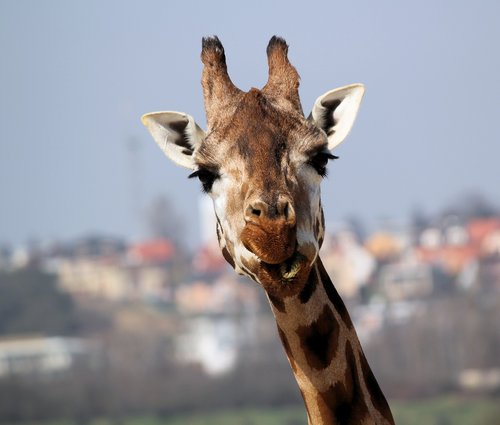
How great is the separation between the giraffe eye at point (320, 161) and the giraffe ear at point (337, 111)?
1.17 feet

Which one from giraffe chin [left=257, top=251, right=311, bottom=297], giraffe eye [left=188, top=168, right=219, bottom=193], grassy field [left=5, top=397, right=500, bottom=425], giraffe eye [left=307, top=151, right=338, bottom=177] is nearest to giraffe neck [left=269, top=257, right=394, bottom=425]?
giraffe chin [left=257, top=251, right=311, bottom=297]

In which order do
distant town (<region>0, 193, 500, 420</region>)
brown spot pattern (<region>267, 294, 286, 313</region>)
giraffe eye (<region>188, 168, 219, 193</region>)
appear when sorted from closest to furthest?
brown spot pattern (<region>267, 294, 286, 313</region>), giraffe eye (<region>188, 168, 219, 193</region>), distant town (<region>0, 193, 500, 420</region>)

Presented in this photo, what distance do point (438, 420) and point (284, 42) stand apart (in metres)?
88.5

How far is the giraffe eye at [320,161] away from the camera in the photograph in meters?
9.28

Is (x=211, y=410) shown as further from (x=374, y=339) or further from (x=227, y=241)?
(x=227, y=241)

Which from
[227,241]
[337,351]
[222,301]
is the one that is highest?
[227,241]

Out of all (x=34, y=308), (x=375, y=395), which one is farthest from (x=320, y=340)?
(x=34, y=308)

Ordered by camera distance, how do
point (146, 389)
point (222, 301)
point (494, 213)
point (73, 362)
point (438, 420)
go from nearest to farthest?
point (438, 420), point (146, 389), point (73, 362), point (222, 301), point (494, 213)

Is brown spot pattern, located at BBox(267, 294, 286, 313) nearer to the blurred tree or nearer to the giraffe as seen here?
the giraffe

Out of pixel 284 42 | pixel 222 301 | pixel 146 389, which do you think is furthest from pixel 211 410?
→ pixel 284 42

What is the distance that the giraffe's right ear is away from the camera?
9852 mm

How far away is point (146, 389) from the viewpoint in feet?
404

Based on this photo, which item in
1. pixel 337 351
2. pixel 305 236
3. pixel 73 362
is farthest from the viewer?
pixel 73 362

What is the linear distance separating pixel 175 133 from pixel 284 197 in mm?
1383
